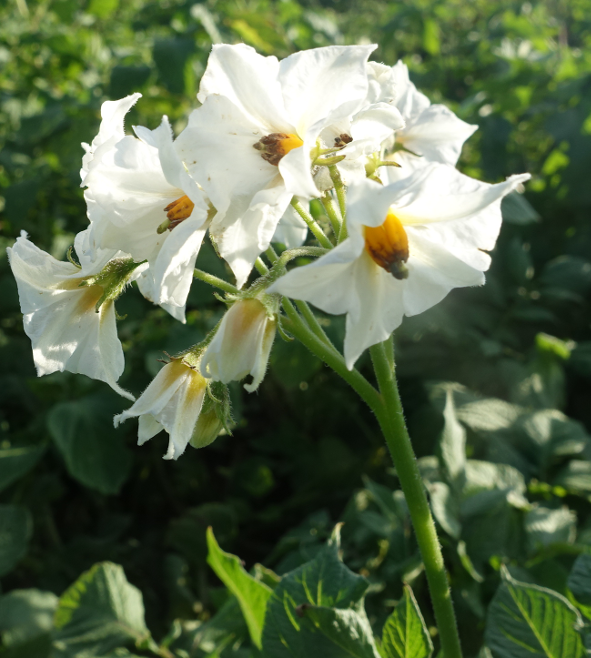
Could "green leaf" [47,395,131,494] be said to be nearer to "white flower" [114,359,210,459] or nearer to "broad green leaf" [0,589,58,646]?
"broad green leaf" [0,589,58,646]

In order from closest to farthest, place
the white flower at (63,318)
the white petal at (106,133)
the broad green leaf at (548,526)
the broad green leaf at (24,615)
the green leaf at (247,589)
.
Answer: the white petal at (106,133), the white flower at (63,318), the green leaf at (247,589), the broad green leaf at (548,526), the broad green leaf at (24,615)

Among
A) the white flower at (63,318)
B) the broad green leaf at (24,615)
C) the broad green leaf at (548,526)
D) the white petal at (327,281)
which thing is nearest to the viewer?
the white petal at (327,281)

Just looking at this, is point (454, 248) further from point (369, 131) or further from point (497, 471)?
point (497, 471)

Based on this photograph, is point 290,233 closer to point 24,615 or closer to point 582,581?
point 582,581

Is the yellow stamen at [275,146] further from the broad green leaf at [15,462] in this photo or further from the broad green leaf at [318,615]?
the broad green leaf at [15,462]

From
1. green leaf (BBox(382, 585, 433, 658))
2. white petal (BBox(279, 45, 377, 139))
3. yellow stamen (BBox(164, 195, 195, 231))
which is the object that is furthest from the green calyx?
green leaf (BBox(382, 585, 433, 658))

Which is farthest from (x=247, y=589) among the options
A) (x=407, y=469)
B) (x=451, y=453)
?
(x=451, y=453)

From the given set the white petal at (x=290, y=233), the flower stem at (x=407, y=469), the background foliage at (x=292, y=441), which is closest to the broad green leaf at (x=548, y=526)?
the background foliage at (x=292, y=441)
